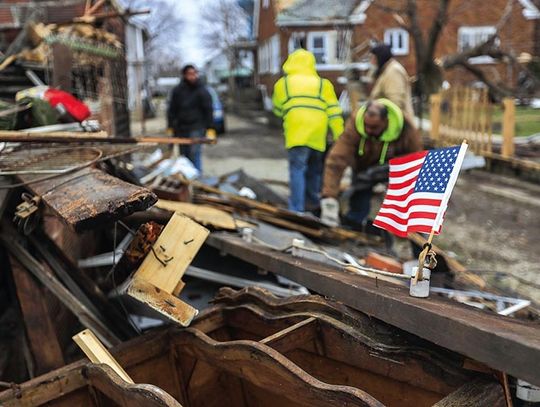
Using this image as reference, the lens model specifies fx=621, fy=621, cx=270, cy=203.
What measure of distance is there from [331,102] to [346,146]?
1085 millimetres

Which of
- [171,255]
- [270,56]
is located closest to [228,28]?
[270,56]

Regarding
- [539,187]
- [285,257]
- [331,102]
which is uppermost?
[331,102]

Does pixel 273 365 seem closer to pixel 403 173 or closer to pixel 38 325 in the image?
pixel 403 173

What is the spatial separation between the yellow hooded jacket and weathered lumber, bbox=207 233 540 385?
3904 millimetres

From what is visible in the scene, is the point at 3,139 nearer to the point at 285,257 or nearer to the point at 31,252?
the point at 31,252

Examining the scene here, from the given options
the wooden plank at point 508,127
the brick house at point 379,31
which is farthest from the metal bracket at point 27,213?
the brick house at point 379,31

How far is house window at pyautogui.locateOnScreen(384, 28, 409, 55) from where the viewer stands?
28.5 meters

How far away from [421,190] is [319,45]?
2712 cm

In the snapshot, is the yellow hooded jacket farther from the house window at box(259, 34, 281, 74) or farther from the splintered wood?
the house window at box(259, 34, 281, 74)

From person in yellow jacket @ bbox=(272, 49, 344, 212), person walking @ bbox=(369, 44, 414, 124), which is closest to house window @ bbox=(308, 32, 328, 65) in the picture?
person walking @ bbox=(369, 44, 414, 124)

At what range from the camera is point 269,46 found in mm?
33094

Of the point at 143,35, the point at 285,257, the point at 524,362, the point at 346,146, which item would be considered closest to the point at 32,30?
the point at 346,146

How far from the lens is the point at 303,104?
22.2 feet

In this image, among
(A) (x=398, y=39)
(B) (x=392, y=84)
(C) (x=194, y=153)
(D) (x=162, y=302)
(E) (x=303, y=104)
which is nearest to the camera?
(D) (x=162, y=302)
